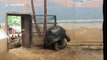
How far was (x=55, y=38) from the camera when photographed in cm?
444

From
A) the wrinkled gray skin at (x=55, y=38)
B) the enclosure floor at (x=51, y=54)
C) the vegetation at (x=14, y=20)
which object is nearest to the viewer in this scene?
the enclosure floor at (x=51, y=54)

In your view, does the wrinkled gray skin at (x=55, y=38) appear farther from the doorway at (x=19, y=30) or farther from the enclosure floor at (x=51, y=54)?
the doorway at (x=19, y=30)

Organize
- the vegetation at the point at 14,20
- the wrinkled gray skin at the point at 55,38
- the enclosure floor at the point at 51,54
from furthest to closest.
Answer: the wrinkled gray skin at the point at 55,38, the vegetation at the point at 14,20, the enclosure floor at the point at 51,54

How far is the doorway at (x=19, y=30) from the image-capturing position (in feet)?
13.3

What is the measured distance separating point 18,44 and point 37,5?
0.80 m

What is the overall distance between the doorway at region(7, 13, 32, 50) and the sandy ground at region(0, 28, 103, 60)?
12 centimetres

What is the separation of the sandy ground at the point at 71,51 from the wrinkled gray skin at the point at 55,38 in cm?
10

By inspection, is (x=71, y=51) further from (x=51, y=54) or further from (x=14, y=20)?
(x=14, y=20)

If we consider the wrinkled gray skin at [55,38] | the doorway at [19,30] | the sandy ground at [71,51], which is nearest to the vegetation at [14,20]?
the doorway at [19,30]

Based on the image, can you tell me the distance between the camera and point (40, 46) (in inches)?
176

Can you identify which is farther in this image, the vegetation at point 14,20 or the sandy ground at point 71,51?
the vegetation at point 14,20

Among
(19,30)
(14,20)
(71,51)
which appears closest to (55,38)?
(71,51)

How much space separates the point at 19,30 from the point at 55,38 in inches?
26.9

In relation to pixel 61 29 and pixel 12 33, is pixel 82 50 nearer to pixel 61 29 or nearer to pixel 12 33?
pixel 61 29
